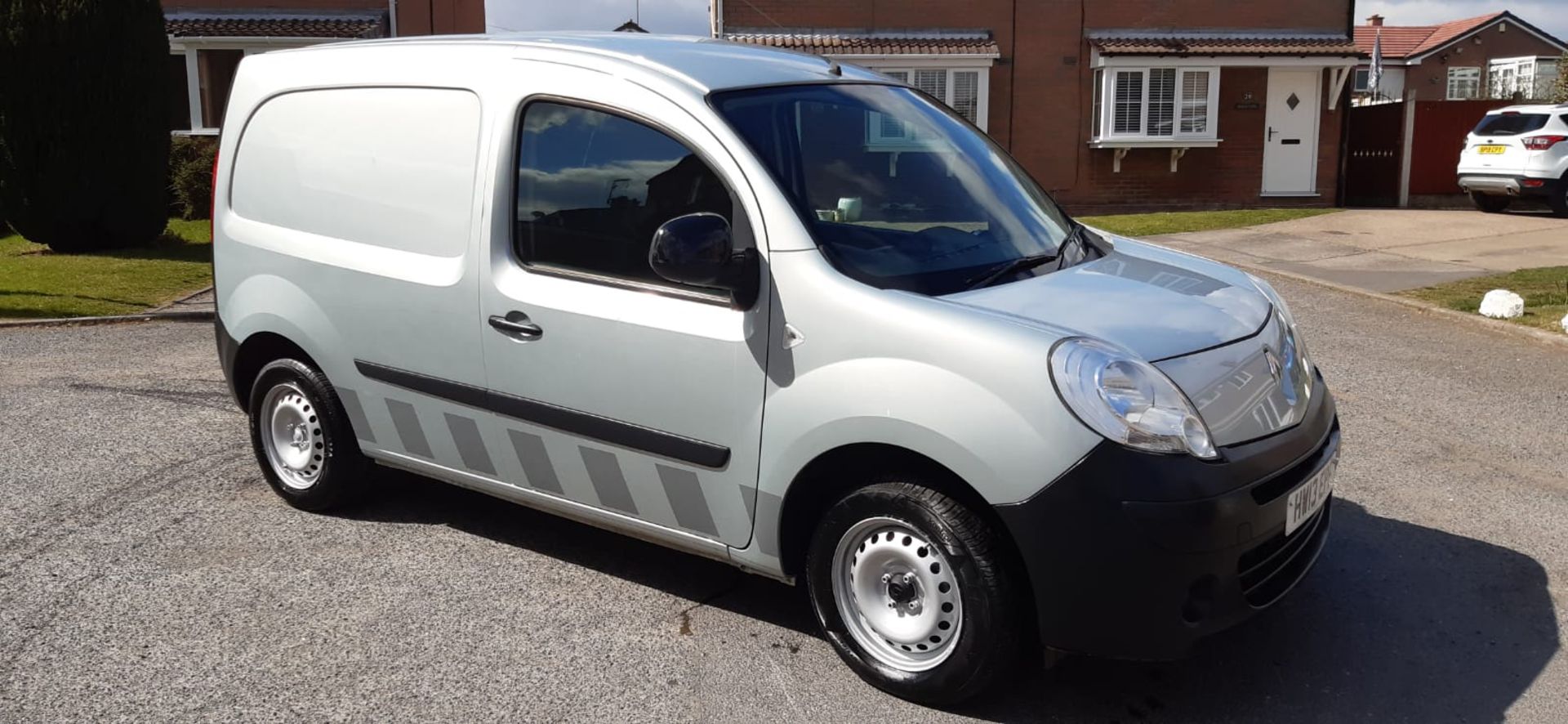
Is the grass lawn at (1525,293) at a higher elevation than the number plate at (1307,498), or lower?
lower

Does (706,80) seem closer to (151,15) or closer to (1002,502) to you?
(1002,502)

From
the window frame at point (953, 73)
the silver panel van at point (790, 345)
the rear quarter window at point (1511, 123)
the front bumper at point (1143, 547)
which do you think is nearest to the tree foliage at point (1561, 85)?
the rear quarter window at point (1511, 123)

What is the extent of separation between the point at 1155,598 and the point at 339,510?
11.3ft

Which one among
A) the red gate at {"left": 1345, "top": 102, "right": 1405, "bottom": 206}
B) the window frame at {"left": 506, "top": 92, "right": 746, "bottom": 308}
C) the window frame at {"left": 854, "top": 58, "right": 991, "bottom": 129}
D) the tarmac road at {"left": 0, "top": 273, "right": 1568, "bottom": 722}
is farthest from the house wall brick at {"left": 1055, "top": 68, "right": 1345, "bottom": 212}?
the window frame at {"left": 506, "top": 92, "right": 746, "bottom": 308}

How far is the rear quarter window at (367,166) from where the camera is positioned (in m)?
4.47

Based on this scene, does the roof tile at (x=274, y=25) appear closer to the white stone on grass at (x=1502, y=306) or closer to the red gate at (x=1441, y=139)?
the white stone on grass at (x=1502, y=306)

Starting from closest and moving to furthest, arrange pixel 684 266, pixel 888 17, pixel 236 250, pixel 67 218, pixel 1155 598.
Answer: pixel 1155 598, pixel 684 266, pixel 236 250, pixel 67 218, pixel 888 17

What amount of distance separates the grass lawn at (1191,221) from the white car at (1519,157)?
2.15 meters

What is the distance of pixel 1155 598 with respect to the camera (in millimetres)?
3279

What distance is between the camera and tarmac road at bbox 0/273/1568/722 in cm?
367

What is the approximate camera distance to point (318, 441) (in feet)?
16.9

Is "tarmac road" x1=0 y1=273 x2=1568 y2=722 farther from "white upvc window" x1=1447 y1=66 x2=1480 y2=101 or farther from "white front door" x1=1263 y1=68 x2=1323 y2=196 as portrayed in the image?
"white upvc window" x1=1447 y1=66 x2=1480 y2=101

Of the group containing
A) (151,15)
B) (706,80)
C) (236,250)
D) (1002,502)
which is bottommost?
(1002,502)

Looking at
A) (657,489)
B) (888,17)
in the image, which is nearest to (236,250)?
(657,489)
